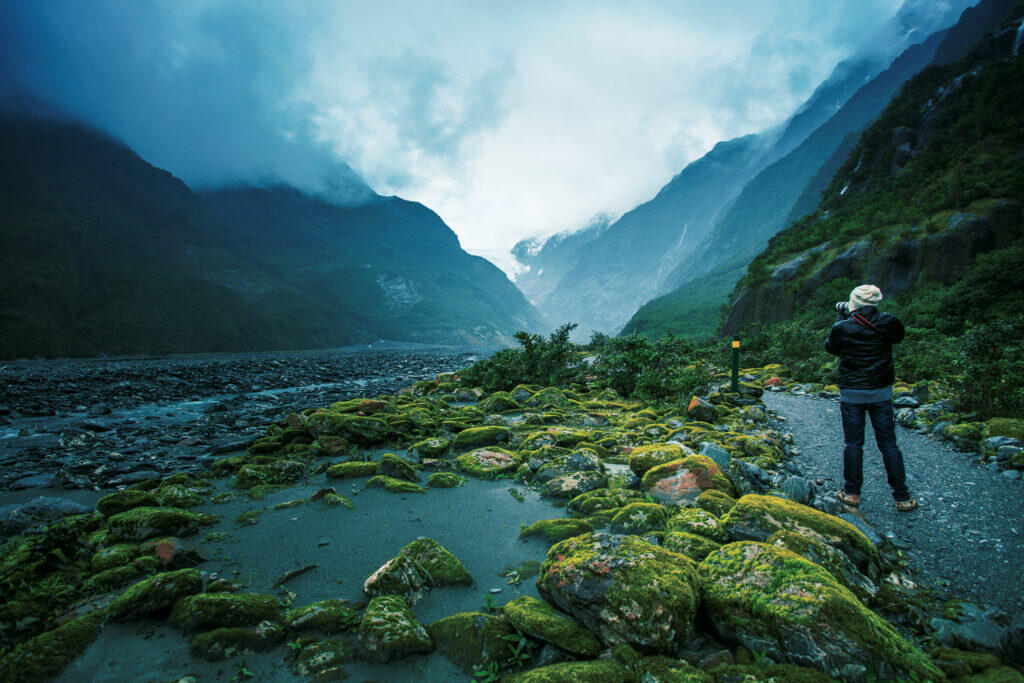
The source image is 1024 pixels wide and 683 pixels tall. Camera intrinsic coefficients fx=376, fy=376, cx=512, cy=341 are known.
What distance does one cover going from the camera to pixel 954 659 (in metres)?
2.69

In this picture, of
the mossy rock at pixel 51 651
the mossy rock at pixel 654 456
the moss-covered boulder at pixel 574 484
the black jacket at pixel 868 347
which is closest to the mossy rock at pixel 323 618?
the mossy rock at pixel 51 651

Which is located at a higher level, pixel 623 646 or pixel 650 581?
pixel 650 581

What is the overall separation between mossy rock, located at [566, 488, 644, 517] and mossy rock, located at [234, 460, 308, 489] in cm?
597

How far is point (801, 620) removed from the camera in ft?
9.27

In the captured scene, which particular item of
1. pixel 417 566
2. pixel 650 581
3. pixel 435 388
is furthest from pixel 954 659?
pixel 435 388

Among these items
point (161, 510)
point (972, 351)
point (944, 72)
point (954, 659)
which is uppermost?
point (944, 72)

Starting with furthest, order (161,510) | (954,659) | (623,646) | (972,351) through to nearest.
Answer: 1. (972,351)
2. (161,510)
3. (623,646)
4. (954,659)

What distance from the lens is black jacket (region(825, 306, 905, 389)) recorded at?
5.43 m

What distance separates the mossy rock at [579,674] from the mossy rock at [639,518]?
8.39 ft

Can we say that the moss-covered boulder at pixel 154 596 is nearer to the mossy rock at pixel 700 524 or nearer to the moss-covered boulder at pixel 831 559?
the mossy rock at pixel 700 524

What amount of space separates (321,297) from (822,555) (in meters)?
161

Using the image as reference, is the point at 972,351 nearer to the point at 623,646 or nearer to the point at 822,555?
the point at 822,555

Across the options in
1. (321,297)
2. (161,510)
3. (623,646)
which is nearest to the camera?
(623,646)

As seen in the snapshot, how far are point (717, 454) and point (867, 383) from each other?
8.22ft
